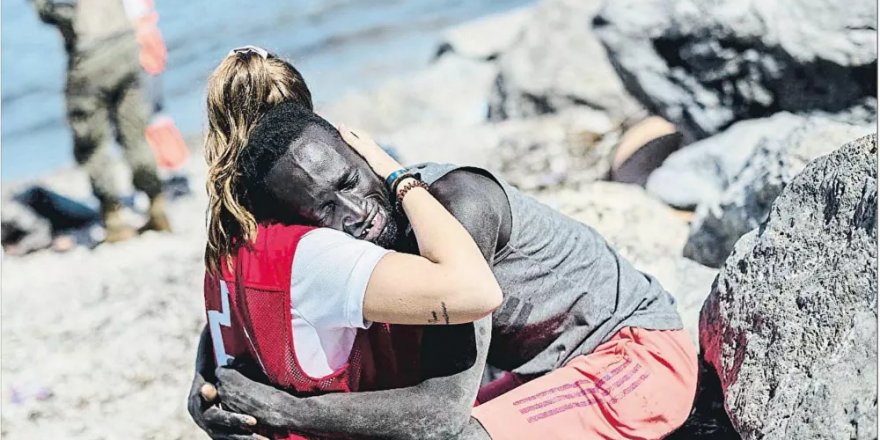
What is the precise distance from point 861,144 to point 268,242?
5.00 feet

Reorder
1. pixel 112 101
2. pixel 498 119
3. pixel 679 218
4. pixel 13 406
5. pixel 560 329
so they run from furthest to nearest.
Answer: pixel 498 119 < pixel 112 101 < pixel 679 218 < pixel 13 406 < pixel 560 329

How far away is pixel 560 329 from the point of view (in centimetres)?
300

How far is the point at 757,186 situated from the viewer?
4.06 m

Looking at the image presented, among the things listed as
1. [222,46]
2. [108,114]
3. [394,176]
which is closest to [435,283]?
[394,176]

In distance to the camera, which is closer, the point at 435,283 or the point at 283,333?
the point at 435,283

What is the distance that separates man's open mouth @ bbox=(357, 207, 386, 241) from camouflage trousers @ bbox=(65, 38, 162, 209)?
5057mm

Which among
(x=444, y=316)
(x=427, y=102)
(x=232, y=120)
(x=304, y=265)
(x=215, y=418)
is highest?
(x=232, y=120)

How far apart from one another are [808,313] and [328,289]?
1.19 meters

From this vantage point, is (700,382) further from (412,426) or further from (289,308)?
(289,308)

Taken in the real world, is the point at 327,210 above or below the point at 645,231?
above

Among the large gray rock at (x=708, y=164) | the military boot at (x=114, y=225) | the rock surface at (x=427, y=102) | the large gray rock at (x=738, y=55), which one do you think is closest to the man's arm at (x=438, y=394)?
the large gray rock at (x=708, y=164)

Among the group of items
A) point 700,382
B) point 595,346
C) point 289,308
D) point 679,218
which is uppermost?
point 289,308

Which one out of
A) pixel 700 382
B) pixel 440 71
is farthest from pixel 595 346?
pixel 440 71

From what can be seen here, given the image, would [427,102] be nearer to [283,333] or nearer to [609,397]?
[609,397]
